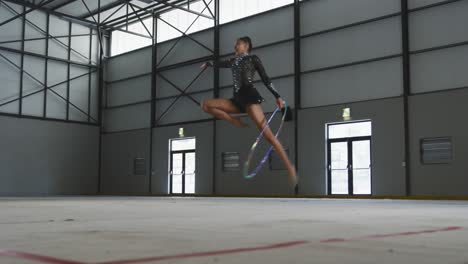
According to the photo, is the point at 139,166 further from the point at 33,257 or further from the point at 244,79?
the point at 33,257

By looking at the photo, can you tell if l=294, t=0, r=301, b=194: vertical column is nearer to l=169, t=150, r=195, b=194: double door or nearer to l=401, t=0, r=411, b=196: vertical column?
l=401, t=0, r=411, b=196: vertical column

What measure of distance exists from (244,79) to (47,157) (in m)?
24.7

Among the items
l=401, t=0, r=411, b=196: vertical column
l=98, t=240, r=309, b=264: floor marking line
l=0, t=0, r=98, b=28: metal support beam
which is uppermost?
l=0, t=0, r=98, b=28: metal support beam

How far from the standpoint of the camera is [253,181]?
24.2 meters

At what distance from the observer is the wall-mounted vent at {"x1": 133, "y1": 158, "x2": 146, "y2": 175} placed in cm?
2955

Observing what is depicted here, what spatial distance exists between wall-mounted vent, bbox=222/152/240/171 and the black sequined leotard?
1808 cm

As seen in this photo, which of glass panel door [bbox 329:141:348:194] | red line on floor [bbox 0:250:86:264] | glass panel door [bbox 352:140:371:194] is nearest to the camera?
red line on floor [bbox 0:250:86:264]

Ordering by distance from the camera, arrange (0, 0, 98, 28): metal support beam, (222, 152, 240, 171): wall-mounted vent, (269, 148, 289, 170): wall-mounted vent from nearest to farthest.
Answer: (269, 148, 289, 170): wall-mounted vent < (222, 152, 240, 171): wall-mounted vent < (0, 0, 98, 28): metal support beam

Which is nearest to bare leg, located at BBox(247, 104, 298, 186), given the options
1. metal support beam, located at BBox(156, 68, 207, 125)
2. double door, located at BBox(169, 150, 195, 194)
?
metal support beam, located at BBox(156, 68, 207, 125)

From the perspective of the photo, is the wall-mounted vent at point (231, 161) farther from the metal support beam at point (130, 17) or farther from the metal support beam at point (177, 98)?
the metal support beam at point (130, 17)

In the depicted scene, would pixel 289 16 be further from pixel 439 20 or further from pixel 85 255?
pixel 85 255

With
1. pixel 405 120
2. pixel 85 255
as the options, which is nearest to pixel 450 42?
pixel 405 120

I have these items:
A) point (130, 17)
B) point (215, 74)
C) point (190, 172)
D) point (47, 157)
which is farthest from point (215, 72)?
point (47, 157)

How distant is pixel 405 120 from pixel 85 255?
18.3 m
